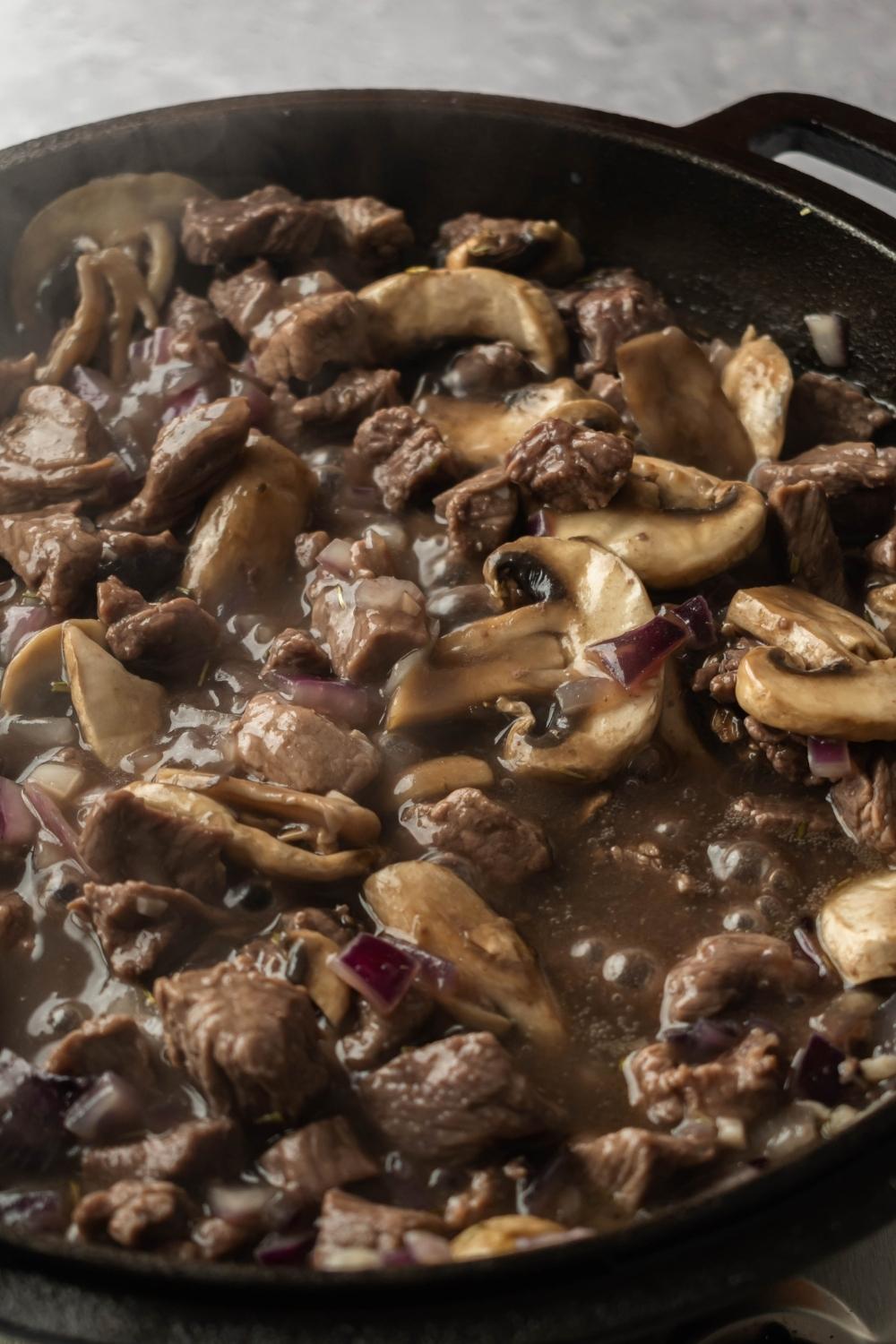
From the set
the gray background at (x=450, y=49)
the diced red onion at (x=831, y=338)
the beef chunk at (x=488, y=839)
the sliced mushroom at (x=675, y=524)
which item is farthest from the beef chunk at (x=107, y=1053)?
the gray background at (x=450, y=49)

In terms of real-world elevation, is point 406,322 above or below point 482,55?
below

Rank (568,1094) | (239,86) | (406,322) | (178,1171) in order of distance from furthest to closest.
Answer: (239,86), (406,322), (568,1094), (178,1171)

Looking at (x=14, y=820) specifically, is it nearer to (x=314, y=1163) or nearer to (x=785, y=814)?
(x=314, y=1163)

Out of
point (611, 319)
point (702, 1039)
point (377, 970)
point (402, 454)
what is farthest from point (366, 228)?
point (702, 1039)

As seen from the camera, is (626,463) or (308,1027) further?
(626,463)

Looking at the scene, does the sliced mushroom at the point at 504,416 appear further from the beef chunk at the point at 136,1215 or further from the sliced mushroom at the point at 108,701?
the beef chunk at the point at 136,1215

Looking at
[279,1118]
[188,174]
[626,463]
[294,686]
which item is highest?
[188,174]

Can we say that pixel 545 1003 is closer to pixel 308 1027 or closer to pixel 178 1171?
pixel 308 1027

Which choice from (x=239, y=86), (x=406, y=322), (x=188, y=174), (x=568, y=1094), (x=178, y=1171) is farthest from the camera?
(x=239, y=86)

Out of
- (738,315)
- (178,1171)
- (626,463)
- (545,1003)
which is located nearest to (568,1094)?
(545,1003)
